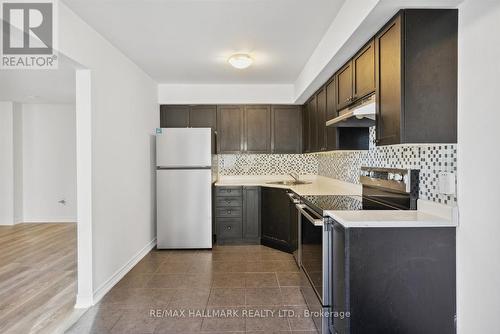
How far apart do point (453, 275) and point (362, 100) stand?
1.35 m

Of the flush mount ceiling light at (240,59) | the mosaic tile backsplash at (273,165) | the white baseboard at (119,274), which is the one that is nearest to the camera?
the white baseboard at (119,274)

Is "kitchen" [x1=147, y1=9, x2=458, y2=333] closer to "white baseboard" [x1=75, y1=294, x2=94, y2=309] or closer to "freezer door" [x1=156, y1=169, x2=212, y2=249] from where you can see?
"freezer door" [x1=156, y1=169, x2=212, y2=249]

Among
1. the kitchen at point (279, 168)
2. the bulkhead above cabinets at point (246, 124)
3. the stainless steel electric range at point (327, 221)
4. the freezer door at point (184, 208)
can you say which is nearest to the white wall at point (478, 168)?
the kitchen at point (279, 168)

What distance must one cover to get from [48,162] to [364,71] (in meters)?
6.15

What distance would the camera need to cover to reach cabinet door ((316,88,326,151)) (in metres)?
3.57

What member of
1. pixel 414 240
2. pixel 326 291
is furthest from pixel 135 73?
pixel 414 240

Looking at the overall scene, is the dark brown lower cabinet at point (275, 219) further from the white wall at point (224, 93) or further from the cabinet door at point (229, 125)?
the white wall at point (224, 93)

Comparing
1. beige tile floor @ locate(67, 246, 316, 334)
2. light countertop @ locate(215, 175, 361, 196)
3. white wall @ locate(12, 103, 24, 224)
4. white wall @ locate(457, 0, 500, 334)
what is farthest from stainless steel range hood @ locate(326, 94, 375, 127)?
white wall @ locate(12, 103, 24, 224)

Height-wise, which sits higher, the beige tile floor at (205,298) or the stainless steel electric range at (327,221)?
the stainless steel electric range at (327,221)

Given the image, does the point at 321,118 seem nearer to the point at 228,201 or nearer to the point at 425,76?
the point at 228,201

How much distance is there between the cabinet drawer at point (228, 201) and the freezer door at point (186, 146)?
0.58 m

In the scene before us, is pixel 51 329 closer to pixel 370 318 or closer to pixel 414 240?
pixel 370 318

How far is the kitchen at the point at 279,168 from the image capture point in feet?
5.50

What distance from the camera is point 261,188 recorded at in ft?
15.0
